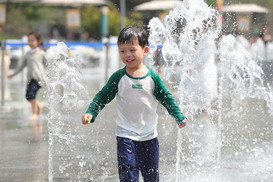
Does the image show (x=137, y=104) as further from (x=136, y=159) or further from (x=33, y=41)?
(x=33, y=41)

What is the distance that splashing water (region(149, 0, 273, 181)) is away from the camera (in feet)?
17.5

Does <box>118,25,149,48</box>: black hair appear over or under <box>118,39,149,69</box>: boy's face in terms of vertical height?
over

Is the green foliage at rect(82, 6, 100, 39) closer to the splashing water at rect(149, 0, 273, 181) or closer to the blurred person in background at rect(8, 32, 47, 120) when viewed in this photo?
the blurred person in background at rect(8, 32, 47, 120)

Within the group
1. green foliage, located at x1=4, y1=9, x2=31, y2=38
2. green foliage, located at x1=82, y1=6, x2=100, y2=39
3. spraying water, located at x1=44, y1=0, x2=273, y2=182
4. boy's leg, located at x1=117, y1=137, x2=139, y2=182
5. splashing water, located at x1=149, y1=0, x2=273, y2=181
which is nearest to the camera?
boy's leg, located at x1=117, y1=137, x2=139, y2=182

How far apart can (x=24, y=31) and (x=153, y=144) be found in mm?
32073

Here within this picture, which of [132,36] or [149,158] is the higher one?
[132,36]

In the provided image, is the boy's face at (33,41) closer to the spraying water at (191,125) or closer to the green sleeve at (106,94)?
the spraying water at (191,125)

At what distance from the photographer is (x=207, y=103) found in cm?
819

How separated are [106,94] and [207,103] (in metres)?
4.49

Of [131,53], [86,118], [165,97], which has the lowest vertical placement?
[86,118]

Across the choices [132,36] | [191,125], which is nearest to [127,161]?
[132,36]

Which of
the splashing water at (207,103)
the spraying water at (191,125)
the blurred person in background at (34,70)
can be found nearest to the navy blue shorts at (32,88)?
the blurred person in background at (34,70)

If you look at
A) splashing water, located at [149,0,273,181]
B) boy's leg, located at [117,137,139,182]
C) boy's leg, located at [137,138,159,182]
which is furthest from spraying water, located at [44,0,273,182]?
boy's leg, located at [117,137,139,182]

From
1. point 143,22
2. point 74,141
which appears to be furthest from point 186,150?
point 143,22
